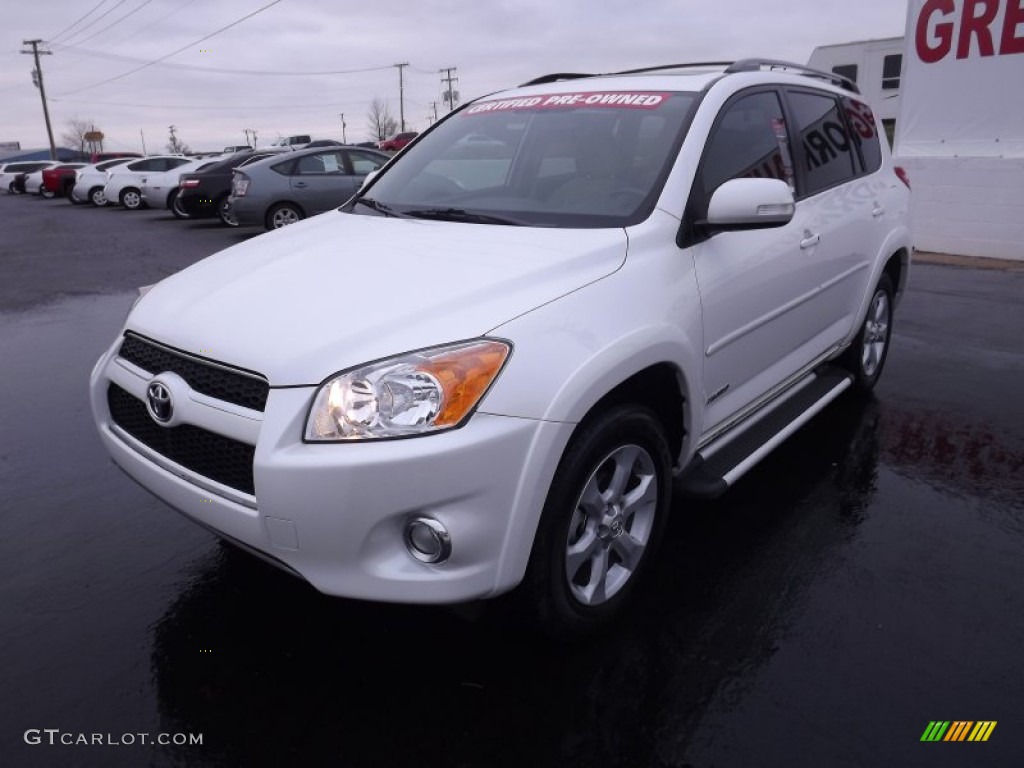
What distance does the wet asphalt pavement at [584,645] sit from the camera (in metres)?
2.25

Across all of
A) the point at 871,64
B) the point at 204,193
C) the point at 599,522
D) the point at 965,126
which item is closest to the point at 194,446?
the point at 599,522

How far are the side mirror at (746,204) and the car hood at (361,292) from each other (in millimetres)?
394

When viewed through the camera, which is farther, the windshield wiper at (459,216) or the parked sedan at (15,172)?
the parked sedan at (15,172)

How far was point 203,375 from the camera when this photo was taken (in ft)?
7.94

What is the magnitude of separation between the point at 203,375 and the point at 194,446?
216 millimetres

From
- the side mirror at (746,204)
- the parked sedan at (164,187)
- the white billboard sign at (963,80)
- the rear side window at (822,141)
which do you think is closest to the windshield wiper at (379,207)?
the side mirror at (746,204)

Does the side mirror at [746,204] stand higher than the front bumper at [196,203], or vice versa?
the side mirror at [746,204]

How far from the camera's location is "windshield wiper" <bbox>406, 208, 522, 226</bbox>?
309 centimetres

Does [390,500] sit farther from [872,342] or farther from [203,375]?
A: [872,342]

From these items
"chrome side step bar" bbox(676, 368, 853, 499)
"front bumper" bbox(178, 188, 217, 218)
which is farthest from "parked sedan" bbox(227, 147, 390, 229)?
"chrome side step bar" bbox(676, 368, 853, 499)

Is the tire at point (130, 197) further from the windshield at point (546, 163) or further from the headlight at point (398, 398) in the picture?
the headlight at point (398, 398)

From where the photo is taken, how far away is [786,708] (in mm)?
2352

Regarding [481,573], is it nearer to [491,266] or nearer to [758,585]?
[491,266]

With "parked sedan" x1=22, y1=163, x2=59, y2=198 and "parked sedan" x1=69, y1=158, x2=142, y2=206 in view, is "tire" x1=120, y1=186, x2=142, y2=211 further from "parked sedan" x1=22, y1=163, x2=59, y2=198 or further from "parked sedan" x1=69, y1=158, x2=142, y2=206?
"parked sedan" x1=22, y1=163, x2=59, y2=198
